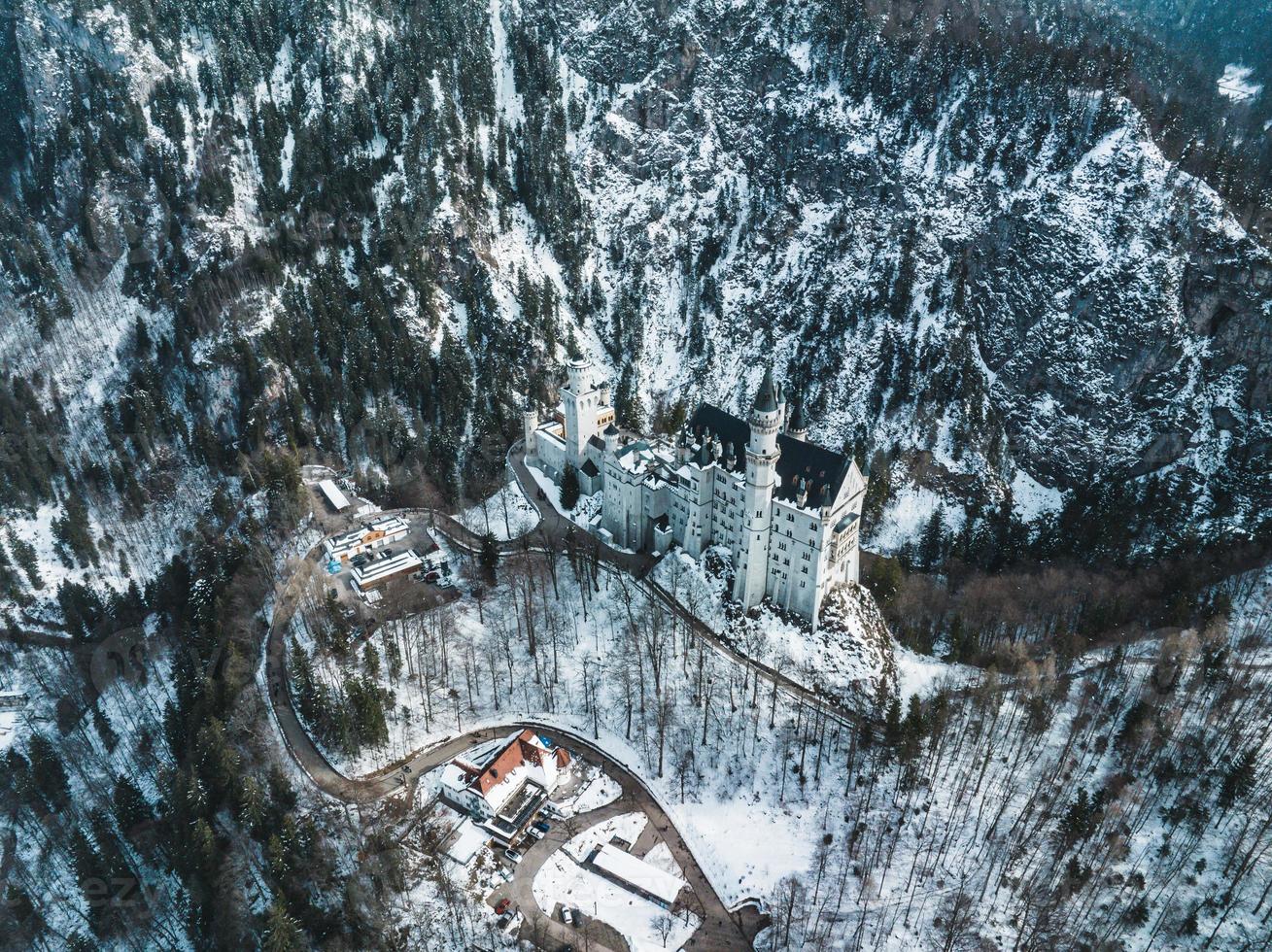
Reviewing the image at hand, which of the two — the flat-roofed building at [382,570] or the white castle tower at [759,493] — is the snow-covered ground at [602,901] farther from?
the flat-roofed building at [382,570]

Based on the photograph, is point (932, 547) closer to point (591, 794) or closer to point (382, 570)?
point (591, 794)

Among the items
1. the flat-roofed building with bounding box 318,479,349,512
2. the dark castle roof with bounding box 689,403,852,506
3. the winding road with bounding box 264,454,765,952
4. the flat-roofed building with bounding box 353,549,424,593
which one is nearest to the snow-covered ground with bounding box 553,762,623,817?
the winding road with bounding box 264,454,765,952

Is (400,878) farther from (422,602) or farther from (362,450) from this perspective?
(362,450)

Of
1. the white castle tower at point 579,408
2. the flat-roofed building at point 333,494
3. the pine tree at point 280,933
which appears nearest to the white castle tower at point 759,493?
the white castle tower at point 579,408

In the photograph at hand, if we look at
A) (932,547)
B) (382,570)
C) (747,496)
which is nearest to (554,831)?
(747,496)

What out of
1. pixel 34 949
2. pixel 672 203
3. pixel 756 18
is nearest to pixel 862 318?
pixel 672 203

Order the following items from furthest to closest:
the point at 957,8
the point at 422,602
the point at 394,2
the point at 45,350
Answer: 1. the point at 394,2
2. the point at 957,8
3. the point at 45,350
4. the point at 422,602
